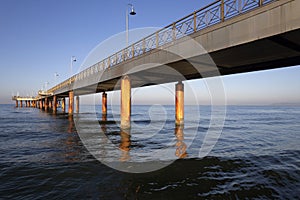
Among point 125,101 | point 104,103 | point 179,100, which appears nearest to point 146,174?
point 125,101

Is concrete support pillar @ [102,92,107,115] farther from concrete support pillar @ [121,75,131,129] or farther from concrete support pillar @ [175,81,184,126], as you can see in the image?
concrete support pillar @ [121,75,131,129]

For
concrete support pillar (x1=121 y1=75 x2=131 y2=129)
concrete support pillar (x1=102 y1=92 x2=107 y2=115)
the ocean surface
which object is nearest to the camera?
the ocean surface

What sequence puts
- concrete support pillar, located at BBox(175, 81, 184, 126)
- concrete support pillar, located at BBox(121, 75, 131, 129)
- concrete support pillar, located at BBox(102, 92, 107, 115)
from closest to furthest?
concrete support pillar, located at BBox(121, 75, 131, 129)
concrete support pillar, located at BBox(175, 81, 184, 126)
concrete support pillar, located at BBox(102, 92, 107, 115)

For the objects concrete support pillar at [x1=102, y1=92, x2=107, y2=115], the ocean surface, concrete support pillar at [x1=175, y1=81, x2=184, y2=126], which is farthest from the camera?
concrete support pillar at [x1=102, y1=92, x2=107, y2=115]

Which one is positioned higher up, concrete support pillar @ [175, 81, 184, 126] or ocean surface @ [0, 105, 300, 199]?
concrete support pillar @ [175, 81, 184, 126]

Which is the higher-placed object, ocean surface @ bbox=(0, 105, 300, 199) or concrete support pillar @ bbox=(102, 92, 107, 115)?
concrete support pillar @ bbox=(102, 92, 107, 115)

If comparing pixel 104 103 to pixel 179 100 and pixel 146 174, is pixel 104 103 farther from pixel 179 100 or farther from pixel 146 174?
pixel 146 174

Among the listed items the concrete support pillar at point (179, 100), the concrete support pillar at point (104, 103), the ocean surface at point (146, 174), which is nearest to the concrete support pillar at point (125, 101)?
the concrete support pillar at point (179, 100)

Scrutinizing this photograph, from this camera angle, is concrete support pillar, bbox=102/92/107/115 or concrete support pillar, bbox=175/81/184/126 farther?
concrete support pillar, bbox=102/92/107/115

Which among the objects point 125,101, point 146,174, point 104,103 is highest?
point 125,101

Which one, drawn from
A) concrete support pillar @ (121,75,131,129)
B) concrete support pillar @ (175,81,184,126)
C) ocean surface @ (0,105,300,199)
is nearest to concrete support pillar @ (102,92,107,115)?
concrete support pillar @ (175,81,184,126)

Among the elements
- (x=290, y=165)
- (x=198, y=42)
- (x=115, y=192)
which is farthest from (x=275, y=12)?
(x=115, y=192)

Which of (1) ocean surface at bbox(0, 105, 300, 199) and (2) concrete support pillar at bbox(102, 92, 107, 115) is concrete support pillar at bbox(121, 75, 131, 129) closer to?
(1) ocean surface at bbox(0, 105, 300, 199)

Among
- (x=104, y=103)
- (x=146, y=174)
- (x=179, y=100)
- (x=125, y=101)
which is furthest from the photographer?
(x=104, y=103)
